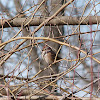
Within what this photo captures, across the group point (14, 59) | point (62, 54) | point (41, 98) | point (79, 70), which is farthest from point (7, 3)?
point (41, 98)

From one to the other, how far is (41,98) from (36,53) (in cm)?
369

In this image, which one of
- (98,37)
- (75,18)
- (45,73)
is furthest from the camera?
(98,37)

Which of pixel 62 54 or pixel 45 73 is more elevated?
pixel 62 54

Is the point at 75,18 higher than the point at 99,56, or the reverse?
the point at 75,18

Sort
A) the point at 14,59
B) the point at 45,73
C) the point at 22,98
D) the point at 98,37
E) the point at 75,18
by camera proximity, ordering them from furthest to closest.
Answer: the point at 98,37
the point at 14,59
the point at 45,73
the point at 75,18
the point at 22,98

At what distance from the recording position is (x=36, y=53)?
647 centimetres

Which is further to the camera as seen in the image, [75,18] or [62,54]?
[62,54]

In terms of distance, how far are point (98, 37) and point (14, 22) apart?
14.1ft

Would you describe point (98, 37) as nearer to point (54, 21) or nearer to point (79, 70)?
point (79, 70)

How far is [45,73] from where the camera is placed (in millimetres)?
6207

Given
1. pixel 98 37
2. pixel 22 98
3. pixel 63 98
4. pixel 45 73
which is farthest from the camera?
pixel 98 37

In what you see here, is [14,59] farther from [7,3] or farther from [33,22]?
[33,22]

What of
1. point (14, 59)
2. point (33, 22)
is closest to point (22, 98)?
point (33, 22)

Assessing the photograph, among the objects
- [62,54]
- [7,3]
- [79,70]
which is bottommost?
[79,70]
